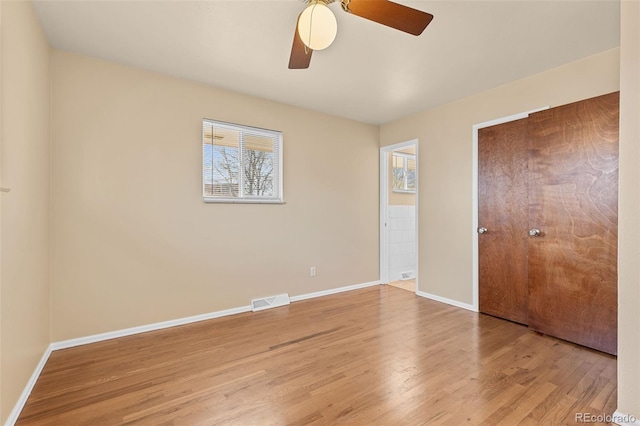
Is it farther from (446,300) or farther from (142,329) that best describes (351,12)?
(446,300)

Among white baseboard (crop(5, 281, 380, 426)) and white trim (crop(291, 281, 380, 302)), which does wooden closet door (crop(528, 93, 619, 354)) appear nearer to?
white trim (crop(291, 281, 380, 302))

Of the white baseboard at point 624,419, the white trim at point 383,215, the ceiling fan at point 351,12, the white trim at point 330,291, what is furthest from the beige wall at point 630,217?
the white trim at point 383,215

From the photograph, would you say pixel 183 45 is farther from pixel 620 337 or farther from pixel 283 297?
pixel 620 337

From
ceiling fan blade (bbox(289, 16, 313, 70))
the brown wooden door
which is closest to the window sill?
ceiling fan blade (bbox(289, 16, 313, 70))

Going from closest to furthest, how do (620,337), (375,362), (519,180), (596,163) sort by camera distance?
(620,337)
(375,362)
(596,163)
(519,180)

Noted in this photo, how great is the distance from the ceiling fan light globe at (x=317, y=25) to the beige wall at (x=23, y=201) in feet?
5.22

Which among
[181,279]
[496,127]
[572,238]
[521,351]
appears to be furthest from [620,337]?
[181,279]

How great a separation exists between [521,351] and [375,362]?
4.20ft

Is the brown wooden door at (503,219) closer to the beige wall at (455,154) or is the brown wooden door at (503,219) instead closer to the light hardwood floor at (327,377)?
the beige wall at (455,154)

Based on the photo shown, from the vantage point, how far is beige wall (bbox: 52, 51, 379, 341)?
2.58 m

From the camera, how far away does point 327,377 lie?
206 cm

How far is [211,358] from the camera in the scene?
7.74 feet

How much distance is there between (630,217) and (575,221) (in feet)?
3.56

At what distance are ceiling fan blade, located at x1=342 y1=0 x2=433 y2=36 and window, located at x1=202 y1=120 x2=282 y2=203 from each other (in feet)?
7.06
